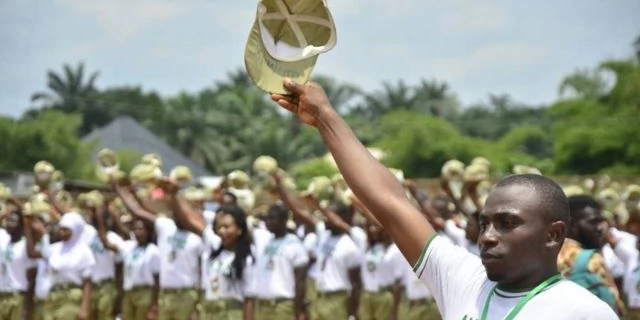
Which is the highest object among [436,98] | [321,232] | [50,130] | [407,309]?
[436,98]

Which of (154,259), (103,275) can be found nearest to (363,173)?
(154,259)

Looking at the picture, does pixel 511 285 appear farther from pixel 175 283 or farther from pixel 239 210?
pixel 175 283

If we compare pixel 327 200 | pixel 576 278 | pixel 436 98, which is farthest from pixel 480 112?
pixel 576 278

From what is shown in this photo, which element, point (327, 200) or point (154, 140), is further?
point (154, 140)

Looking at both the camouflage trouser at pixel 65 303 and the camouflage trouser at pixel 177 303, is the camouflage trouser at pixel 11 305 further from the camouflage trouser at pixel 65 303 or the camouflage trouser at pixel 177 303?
the camouflage trouser at pixel 177 303

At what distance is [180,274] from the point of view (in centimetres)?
1270

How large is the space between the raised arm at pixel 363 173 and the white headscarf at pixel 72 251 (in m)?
10.4

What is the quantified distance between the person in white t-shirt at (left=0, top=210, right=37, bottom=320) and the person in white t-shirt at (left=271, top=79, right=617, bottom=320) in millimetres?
11045

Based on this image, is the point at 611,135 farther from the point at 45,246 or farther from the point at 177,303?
the point at 177,303

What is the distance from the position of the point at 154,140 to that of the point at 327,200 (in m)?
45.9

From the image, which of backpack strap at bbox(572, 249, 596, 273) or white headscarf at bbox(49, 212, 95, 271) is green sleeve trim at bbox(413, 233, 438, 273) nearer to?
backpack strap at bbox(572, 249, 596, 273)

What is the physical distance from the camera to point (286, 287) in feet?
39.8

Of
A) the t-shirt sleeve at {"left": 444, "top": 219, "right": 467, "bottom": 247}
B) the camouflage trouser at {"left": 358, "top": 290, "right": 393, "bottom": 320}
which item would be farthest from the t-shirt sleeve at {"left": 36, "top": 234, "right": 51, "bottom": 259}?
the t-shirt sleeve at {"left": 444, "top": 219, "right": 467, "bottom": 247}

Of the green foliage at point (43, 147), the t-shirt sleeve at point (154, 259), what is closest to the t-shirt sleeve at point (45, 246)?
the t-shirt sleeve at point (154, 259)
